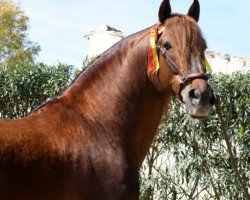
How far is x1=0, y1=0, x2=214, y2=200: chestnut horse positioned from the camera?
10.9 ft

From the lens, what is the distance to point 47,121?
361 centimetres

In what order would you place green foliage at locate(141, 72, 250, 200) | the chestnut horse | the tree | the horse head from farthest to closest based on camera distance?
the tree, green foliage at locate(141, 72, 250, 200), the horse head, the chestnut horse

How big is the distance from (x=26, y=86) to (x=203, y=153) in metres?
3.18

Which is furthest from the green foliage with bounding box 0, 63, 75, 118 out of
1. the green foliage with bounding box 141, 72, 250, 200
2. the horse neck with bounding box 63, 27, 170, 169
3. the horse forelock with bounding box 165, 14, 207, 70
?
the horse forelock with bounding box 165, 14, 207, 70

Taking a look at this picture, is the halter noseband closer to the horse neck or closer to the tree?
the horse neck

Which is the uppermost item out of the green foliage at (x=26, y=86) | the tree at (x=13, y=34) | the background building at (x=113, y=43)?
the tree at (x=13, y=34)

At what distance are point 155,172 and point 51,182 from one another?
4.74 metres

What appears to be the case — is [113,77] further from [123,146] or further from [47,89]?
[47,89]

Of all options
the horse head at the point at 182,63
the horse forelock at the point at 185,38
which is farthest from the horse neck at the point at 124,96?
the horse forelock at the point at 185,38

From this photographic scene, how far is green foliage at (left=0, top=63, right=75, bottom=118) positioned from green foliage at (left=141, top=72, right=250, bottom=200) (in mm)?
2023

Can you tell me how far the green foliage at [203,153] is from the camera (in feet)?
22.9

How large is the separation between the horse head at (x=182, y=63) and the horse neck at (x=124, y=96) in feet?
0.48

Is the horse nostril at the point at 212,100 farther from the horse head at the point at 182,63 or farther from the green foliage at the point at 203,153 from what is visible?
the green foliage at the point at 203,153

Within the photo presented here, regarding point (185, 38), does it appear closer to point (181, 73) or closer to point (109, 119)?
point (181, 73)
